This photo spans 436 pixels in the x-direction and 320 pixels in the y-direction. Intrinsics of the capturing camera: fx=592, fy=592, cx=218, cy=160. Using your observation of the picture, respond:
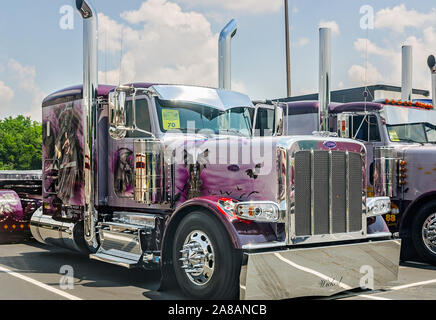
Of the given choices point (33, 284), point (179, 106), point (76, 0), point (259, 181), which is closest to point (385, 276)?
point (259, 181)

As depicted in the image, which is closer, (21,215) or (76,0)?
(76,0)

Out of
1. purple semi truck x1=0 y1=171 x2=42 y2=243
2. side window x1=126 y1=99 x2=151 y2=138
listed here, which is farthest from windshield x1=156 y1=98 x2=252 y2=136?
purple semi truck x1=0 y1=171 x2=42 y2=243

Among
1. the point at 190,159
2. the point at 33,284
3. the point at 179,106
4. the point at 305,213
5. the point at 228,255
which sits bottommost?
the point at 33,284

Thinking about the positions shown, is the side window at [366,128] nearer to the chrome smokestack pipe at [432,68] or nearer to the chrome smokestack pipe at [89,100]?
the chrome smokestack pipe at [432,68]

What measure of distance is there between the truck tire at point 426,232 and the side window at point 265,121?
2.76 metres

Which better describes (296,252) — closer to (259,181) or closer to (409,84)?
(259,181)

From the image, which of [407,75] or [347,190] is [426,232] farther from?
[407,75]

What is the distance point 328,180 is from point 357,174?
0.48 meters

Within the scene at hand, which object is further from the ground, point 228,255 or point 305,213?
point 305,213

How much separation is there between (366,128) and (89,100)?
4630 mm

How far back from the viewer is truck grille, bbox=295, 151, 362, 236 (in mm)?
5852

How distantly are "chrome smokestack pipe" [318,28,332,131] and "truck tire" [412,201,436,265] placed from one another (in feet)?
6.43

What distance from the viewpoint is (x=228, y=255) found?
5.52 metres

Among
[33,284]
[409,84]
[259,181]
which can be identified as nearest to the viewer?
[259,181]
